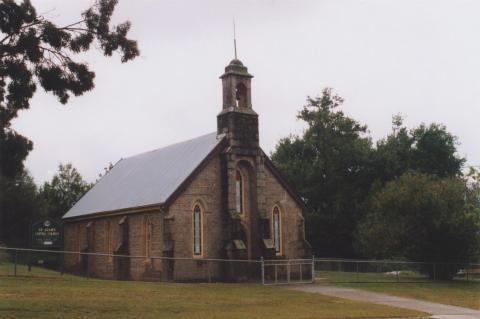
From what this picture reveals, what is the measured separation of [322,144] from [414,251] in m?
26.1

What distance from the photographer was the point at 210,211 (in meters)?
38.1

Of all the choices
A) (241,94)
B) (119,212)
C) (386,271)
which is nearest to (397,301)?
(386,271)

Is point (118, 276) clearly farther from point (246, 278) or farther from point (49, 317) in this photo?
point (49, 317)

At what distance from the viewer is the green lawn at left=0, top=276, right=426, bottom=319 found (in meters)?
21.0

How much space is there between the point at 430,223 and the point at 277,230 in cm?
1035

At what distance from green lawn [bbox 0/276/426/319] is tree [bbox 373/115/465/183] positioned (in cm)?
3912

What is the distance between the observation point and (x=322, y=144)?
6838cm

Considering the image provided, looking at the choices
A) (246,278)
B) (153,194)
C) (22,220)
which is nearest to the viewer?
(246,278)

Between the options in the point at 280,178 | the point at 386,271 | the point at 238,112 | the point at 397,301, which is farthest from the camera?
the point at 386,271

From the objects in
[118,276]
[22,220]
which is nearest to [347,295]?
[118,276]

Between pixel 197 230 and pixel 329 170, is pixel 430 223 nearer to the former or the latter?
pixel 197 230

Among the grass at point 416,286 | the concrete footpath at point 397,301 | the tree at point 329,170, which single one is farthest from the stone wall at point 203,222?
the tree at point 329,170

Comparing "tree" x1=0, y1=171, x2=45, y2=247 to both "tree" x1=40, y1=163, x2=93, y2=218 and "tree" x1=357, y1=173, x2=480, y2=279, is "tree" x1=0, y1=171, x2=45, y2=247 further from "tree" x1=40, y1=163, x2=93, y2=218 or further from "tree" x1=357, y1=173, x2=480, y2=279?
"tree" x1=357, y1=173, x2=480, y2=279

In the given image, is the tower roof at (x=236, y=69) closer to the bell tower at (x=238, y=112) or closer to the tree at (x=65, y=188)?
the bell tower at (x=238, y=112)
